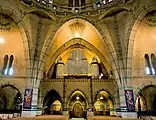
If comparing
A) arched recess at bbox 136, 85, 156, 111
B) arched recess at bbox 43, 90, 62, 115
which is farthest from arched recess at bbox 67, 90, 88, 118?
arched recess at bbox 136, 85, 156, 111

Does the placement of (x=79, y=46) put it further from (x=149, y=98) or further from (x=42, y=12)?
(x=149, y=98)

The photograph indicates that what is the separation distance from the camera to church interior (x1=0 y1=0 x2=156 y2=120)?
60.2ft

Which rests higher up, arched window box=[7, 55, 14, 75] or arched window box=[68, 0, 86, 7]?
arched window box=[68, 0, 86, 7]

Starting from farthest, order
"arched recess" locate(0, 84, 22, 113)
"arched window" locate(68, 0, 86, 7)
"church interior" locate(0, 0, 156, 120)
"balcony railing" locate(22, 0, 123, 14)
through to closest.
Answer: "arched recess" locate(0, 84, 22, 113) < "arched window" locate(68, 0, 86, 7) < "balcony railing" locate(22, 0, 123, 14) < "church interior" locate(0, 0, 156, 120)

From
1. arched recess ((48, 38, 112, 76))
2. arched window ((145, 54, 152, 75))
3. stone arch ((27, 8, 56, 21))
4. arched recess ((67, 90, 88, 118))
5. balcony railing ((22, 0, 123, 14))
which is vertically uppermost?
balcony railing ((22, 0, 123, 14))

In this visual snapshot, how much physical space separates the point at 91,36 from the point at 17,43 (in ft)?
34.1

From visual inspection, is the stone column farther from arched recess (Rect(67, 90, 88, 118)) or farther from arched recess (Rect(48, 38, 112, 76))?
arched recess (Rect(67, 90, 88, 118))

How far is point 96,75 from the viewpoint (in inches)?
1136

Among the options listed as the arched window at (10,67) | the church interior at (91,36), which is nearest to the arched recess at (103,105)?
Result: the church interior at (91,36)

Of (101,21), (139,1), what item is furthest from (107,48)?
(139,1)

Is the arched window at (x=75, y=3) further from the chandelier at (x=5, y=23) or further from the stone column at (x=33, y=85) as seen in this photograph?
the stone column at (x=33, y=85)

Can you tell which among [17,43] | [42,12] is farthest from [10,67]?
[42,12]

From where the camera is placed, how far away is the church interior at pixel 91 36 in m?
18.4

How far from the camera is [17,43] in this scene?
21.1 metres
